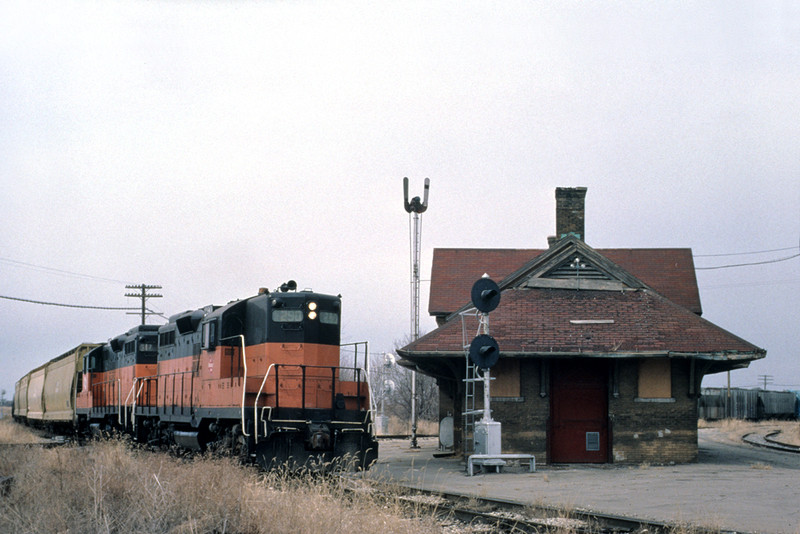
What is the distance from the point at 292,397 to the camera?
15.1 metres

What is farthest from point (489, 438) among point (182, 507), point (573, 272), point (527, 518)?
point (182, 507)

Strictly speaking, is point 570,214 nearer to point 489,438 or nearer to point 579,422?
point 579,422

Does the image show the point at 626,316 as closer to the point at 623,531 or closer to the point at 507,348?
the point at 507,348

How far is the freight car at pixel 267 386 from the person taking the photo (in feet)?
47.4

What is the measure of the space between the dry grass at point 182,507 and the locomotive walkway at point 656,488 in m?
3.04

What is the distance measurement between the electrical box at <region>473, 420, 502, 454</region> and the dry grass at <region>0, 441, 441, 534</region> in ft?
19.5

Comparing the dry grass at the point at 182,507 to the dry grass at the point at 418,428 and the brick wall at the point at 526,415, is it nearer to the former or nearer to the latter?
the brick wall at the point at 526,415

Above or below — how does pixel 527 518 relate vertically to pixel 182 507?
below

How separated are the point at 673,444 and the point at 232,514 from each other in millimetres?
13268

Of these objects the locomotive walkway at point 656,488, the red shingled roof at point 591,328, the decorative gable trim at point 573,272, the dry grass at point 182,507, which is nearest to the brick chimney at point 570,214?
the decorative gable trim at point 573,272

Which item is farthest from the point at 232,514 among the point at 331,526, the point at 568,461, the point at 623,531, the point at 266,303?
the point at 568,461

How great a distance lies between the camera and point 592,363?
1984 cm

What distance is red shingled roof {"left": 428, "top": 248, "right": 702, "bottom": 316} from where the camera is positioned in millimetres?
25672

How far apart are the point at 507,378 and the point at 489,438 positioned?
2.76 m
